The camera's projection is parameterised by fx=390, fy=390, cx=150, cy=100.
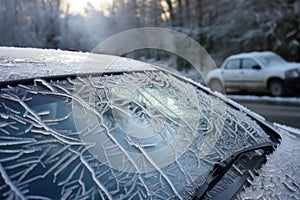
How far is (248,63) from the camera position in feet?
44.1

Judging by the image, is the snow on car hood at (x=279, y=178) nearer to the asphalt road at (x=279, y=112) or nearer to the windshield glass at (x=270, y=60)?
the asphalt road at (x=279, y=112)

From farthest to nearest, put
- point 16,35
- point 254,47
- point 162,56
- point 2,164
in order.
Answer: point 16,35
point 162,56
point 254,47
point 2,164

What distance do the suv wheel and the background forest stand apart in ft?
14.9

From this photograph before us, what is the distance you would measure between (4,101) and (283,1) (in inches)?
696

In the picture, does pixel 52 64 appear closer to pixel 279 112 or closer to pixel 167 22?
pixel 279 112

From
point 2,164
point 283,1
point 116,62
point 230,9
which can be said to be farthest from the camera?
point 230,9

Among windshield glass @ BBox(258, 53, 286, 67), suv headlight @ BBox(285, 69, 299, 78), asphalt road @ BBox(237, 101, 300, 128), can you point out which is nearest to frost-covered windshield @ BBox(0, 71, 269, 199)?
asphalt road @ BBox(237, 101, 300, 128)

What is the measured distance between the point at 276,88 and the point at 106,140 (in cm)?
1172

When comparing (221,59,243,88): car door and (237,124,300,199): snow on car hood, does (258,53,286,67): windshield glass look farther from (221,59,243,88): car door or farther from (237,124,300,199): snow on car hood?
(237,124,300,199): snow on car hood

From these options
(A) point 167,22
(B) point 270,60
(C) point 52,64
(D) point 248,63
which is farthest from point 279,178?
(A) point 167,22

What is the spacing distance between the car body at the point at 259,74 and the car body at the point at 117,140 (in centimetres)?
1058

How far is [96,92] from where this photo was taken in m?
1.72

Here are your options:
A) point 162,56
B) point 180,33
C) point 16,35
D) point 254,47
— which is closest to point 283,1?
point 254,47

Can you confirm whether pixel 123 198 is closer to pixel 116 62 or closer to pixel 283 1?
pixel 116 62
